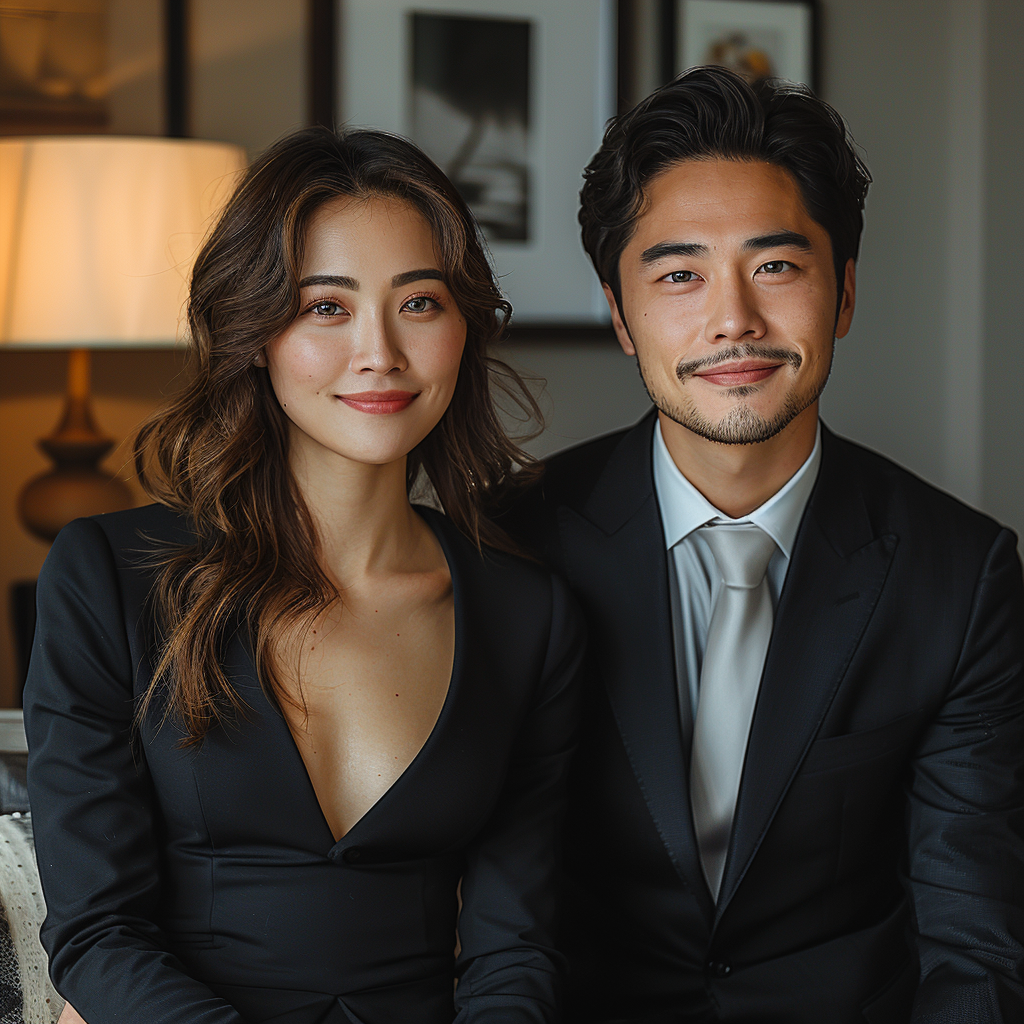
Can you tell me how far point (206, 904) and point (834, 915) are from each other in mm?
834

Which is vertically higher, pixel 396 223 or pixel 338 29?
pixel 338 29

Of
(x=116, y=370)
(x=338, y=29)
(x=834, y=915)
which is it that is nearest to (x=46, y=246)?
(x=116, y=370)

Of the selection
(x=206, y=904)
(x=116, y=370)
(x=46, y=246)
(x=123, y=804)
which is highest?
(x=46, y=246)

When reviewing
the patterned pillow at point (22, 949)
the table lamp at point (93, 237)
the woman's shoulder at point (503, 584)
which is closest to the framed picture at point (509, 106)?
the table lamp at point (93, 237)

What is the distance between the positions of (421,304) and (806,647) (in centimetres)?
67

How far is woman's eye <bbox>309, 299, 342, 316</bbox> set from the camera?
1.34 meters

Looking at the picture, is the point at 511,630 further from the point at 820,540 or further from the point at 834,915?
the point at 834,915

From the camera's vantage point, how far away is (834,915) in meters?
1.65

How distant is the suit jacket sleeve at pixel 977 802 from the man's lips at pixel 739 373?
1.33 ft

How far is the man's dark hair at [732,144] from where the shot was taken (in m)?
1.66

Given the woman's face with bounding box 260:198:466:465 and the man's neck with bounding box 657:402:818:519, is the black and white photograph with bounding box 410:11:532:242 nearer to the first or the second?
the man's neck with bounding box 657:402:818:519

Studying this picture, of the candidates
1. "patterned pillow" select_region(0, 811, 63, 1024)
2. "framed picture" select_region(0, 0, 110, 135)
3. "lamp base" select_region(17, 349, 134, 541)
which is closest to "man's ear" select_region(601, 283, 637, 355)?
"patterned pillow" select_region(0, 811, 63, 1024)

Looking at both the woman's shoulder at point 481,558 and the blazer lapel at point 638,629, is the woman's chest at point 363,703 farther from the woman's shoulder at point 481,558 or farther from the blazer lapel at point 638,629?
the blazer lapel at point 638,629

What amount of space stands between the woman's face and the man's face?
1.21 ft
